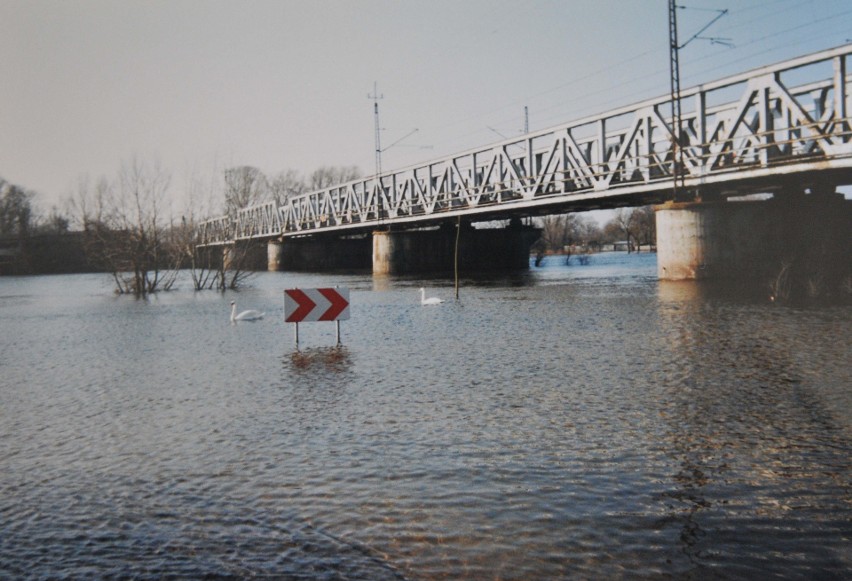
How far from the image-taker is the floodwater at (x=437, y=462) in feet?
15.5

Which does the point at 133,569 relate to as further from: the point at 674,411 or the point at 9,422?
the point at 674,411

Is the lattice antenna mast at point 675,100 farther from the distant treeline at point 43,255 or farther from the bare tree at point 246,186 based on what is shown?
the distant treeline at point 43,255

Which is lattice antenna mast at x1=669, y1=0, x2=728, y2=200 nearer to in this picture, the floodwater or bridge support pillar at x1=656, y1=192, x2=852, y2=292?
bridge support pillar at x1=656, y1=192, x2=852, y2=292

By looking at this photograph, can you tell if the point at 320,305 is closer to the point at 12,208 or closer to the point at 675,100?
the point at 675,100

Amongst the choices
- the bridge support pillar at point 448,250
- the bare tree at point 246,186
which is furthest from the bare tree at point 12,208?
the bridge support pillar at point 448,250

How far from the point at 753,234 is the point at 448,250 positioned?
40290 mm

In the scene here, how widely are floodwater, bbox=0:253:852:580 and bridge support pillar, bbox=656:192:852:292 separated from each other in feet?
62.4

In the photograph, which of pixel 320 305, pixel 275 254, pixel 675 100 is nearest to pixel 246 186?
pixel 275 254

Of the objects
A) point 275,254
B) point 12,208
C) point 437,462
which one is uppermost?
point 12,208

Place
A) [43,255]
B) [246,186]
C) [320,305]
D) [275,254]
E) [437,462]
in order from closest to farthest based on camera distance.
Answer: [437,462]
[320,305]
[246,186]
[43,255]
[275,254]

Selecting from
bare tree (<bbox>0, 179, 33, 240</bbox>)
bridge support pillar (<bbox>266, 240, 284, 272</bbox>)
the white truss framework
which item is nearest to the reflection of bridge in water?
the white truss framework

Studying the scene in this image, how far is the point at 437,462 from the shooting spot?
6824mm

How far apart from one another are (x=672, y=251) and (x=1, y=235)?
102749mm

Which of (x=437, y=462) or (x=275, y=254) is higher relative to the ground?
(x=275, y=254)
